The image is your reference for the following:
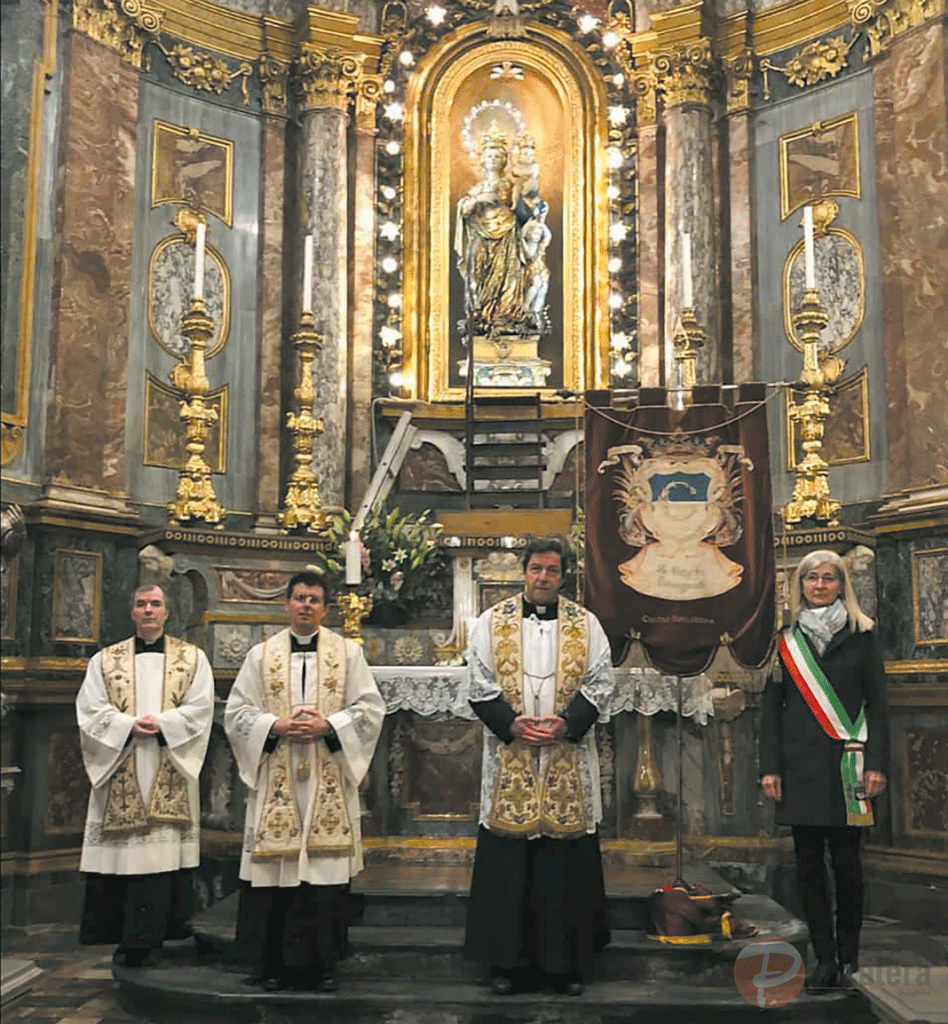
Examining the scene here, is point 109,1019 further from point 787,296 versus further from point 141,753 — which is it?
point 787,296

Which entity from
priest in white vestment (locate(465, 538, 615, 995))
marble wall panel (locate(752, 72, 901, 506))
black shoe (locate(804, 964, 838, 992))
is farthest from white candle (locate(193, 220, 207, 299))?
black shoe (locate(804, 964, 838, 992))

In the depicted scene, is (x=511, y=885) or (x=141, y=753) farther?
(x=141, y=753)

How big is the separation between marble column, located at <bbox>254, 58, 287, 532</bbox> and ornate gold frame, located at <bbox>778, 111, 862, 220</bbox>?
12.1 feet

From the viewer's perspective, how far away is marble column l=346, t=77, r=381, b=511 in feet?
33.1

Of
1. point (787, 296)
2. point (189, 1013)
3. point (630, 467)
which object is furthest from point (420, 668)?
point (787, 296)

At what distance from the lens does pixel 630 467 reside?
6512 mm

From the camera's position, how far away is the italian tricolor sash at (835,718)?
5.36m

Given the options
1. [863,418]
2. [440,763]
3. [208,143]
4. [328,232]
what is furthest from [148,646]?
[863,418]

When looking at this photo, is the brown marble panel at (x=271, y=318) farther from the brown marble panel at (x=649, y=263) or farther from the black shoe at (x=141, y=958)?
the black shoe at (x=141, y=958)

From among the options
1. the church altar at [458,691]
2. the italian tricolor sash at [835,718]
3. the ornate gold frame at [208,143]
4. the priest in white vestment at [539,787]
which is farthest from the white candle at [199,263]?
the italian tricolor sash at [835,718]

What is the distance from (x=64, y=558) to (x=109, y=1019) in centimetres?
330

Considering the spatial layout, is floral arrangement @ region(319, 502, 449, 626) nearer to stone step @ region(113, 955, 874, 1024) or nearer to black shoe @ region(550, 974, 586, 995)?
stone step @ region(113, 955, 874, 1024)

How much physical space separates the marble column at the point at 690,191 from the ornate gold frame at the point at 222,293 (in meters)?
3.25

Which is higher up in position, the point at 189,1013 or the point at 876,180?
the point at 876,180
